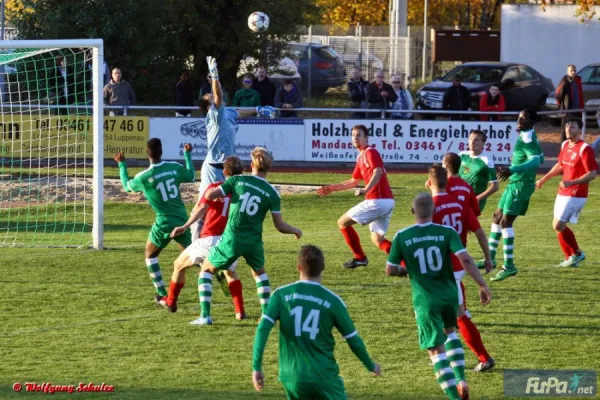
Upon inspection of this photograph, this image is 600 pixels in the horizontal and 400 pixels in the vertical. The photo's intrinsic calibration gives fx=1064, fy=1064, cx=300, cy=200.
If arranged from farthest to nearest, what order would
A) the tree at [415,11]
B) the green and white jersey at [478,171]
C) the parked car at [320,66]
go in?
the tree at [415,11] → the parked car at [320,66] → the green and white jersey at [478,171]

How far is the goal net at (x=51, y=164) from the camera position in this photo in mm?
16166

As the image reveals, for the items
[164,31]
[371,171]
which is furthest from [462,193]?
[164,31]

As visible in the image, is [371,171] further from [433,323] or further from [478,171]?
[433,323]

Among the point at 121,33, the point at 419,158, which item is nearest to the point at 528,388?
the point at 419,158

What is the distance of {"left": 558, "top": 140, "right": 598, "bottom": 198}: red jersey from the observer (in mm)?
13617

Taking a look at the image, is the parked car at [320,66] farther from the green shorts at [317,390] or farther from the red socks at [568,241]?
the green shorts at [317,390]

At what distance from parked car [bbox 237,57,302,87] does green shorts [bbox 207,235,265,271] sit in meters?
23.3

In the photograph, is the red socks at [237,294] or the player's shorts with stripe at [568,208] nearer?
the red socks at [237,294]

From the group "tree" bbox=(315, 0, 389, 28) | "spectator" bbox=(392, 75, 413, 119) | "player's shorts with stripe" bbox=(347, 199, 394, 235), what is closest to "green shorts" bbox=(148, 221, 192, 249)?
"player's shorts with stripe" bbox=(347, 199, 394, 235)

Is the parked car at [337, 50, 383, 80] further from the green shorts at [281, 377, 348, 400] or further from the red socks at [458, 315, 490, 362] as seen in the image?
the green shorts at [281, 377, 348, 400]

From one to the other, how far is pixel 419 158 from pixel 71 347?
14720 millimetres

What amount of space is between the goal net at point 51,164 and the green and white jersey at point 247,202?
5.80 meters

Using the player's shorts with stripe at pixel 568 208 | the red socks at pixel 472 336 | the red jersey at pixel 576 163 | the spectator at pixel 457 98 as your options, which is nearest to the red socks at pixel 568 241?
the player's shorts with stripe at pixel 568 208

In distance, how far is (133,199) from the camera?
2148cm
